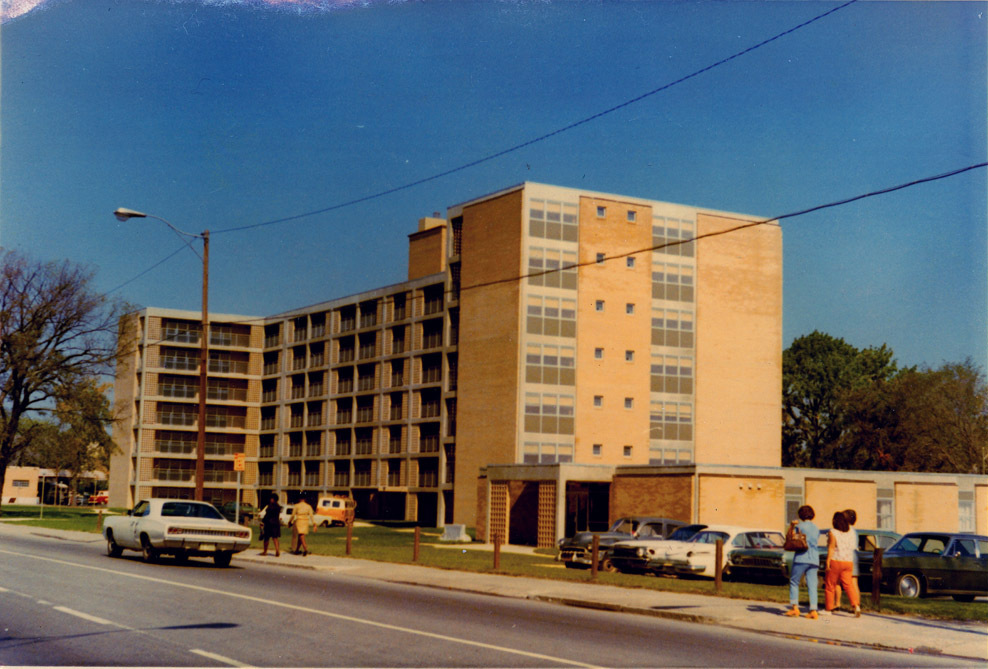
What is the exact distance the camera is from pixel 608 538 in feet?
97.0

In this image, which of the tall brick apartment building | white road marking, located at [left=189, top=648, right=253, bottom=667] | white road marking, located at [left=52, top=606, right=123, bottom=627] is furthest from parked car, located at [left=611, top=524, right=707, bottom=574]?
the tall brick apartment building

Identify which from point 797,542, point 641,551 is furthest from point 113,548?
point 797,542

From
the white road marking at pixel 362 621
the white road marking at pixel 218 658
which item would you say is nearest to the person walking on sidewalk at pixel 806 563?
the white road marking at pixel 362 621

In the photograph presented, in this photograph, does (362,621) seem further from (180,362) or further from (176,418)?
(180,362)

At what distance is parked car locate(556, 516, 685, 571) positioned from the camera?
2834 cm

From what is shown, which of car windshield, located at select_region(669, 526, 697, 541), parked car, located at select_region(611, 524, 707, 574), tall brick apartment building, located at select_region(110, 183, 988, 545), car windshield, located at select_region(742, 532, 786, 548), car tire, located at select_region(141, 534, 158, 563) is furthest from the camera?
tall brick apartment building, located at select_region(110, 183, 988, 545)

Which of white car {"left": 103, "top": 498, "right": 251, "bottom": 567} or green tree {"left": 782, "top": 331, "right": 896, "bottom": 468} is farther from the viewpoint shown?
green tree {"left": 782, "top": 331, "right": 896, "bottom": 468}

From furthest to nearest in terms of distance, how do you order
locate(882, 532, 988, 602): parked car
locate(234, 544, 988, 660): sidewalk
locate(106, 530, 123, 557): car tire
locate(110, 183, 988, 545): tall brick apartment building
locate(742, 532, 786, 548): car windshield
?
locate(110, 183, 988, 545): tall brick apartment building < locate(106, 530, 123, 557): car tire < locate(742, 532, 786, 548): car windshield < locate(882, 532, 988, 602): parked car < locate(234, 544, 988, 660): sidewalk

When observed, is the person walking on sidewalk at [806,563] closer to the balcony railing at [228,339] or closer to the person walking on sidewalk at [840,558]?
the person walking on sidewalk at [840,558]

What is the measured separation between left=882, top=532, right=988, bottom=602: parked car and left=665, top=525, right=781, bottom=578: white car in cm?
422

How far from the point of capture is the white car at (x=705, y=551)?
25.2m

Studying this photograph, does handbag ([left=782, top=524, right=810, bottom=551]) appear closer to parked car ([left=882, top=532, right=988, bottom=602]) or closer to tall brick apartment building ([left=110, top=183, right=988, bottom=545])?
parked car ([left=882, top=532, right=988, bottom=602])

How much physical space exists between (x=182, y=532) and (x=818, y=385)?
251ft

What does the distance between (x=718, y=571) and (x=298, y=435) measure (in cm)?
7289
